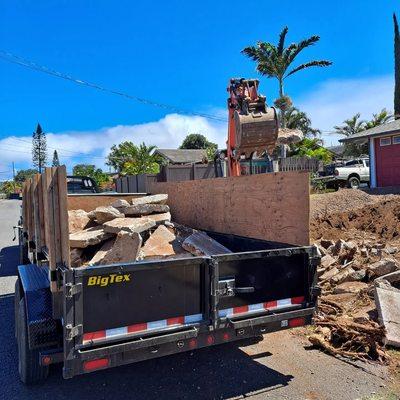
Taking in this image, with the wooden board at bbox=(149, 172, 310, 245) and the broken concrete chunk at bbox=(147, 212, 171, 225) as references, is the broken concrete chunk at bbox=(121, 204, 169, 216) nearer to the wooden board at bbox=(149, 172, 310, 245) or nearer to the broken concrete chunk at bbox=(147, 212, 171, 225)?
the broken concrete chunk at bbox=(147, 212, 171, 225)

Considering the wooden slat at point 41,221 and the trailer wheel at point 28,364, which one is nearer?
the trailer wheel at point 28,364

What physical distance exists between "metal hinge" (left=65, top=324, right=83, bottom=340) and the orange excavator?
4398 millimetres

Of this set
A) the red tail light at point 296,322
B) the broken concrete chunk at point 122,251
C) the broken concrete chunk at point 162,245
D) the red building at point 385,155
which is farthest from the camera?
the red building at point 385,155

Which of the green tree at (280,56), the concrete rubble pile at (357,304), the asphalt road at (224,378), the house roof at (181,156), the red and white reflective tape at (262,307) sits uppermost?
the green tree at (280,56)

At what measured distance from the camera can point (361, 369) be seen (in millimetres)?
4219

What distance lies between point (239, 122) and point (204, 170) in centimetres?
1148

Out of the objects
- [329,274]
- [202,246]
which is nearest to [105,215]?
[202,246]

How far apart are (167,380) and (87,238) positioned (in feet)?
7.21

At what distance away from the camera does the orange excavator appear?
259 inches

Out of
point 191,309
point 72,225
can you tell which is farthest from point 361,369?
point 72,225

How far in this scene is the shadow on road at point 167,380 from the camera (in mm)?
3775

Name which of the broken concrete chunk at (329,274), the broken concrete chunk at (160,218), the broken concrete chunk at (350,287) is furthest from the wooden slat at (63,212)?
the broken concrete chunk at (329,274)

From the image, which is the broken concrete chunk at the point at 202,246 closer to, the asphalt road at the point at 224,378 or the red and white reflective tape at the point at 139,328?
the asphalt road at the point at 224,378

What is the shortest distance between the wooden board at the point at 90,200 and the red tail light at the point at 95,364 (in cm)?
484
